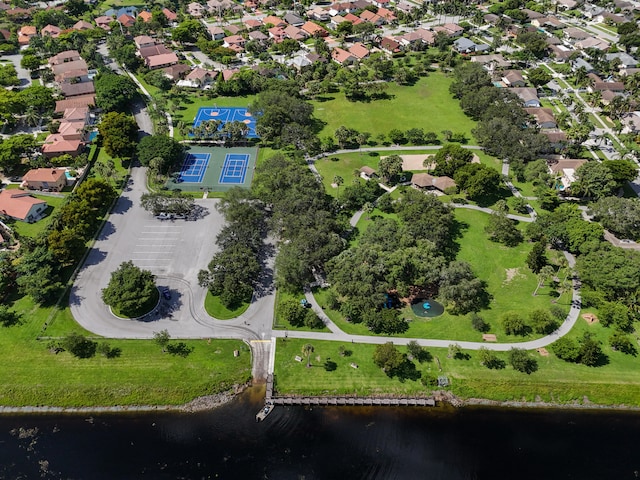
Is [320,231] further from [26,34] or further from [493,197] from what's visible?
[26,34]

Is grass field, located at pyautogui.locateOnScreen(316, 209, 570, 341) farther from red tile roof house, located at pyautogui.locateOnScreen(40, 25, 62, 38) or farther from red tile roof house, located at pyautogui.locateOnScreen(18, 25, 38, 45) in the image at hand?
red tile roof house, located at pyautogui.locateOnScreen(18, 25, 38, 45)

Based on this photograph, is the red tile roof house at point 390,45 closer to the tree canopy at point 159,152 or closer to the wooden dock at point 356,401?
the tree canopy at point 159,152

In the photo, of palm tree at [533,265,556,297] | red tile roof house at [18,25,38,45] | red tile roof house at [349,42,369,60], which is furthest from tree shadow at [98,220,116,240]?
red tile roof house at [18,25,38,45]

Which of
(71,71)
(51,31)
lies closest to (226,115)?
(71,71)

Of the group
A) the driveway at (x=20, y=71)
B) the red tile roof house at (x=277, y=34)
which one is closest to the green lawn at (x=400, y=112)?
the red tile roof house at (x=277, y=34)

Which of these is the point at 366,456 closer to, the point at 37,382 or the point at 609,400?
the point at 609,400

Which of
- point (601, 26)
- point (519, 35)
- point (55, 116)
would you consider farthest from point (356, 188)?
point (601, 26)
